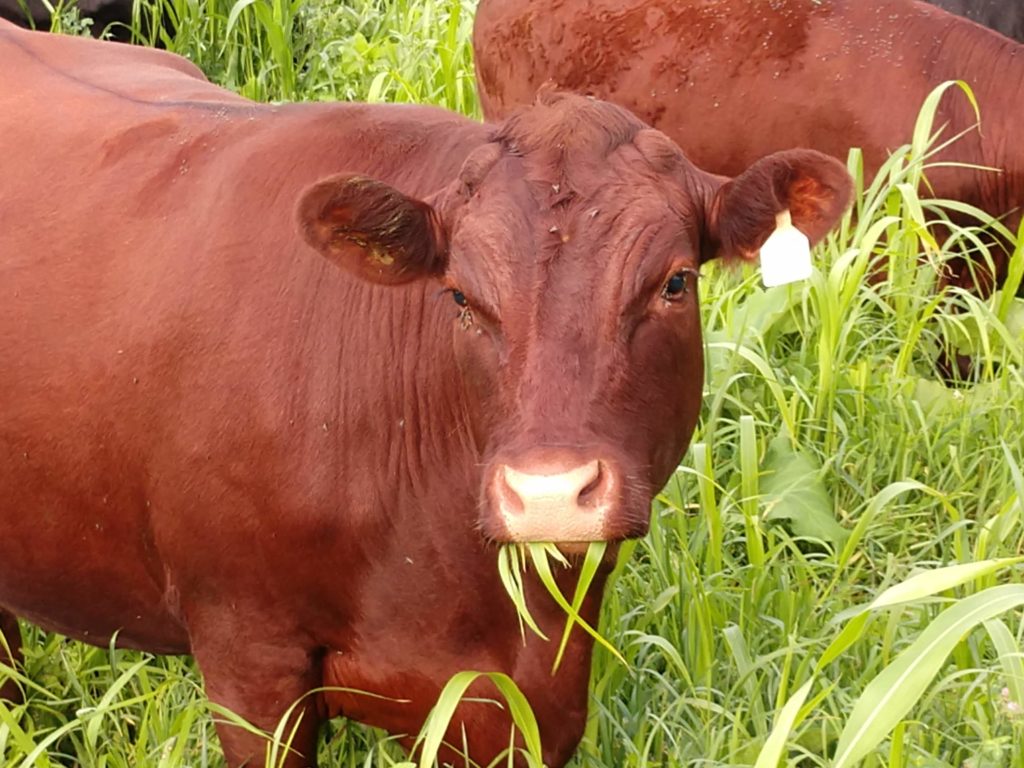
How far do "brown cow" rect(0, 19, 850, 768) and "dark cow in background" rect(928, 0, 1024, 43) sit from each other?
3.91 metres

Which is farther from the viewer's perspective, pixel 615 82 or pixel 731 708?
pixel 615 82

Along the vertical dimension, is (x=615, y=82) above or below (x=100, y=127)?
below

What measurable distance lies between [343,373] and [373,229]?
1.17 feet

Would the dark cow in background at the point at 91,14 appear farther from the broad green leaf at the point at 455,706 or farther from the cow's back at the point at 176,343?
the broad green leaf at the point at 455,706


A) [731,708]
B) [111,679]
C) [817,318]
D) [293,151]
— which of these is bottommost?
[111,679]

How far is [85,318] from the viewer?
10.6 ft

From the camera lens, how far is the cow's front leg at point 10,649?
3.88m

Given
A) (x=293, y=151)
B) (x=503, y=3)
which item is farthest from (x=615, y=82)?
(x=293, y=151)

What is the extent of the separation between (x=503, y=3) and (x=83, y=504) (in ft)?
12.3

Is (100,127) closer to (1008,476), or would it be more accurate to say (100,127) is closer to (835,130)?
(1008,476)

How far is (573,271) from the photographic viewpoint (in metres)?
2.56

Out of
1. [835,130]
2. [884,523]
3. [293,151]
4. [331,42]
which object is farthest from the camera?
[331,42]

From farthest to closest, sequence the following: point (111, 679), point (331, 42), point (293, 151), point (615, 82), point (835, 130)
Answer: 1. point (331, 42)
2. point (615, 82)
3. point (835, 130)
4. point (111, 679)
5. point (293, 151)

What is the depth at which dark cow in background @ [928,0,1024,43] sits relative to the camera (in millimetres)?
6391
